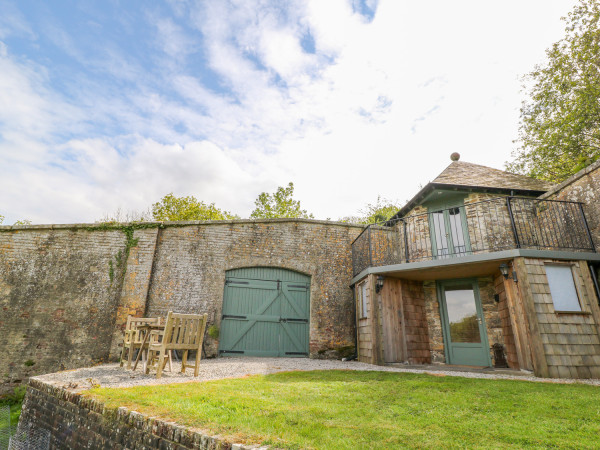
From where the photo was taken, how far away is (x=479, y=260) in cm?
713

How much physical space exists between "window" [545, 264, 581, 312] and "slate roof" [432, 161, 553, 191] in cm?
278

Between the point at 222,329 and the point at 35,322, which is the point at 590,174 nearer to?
the point at 222,329

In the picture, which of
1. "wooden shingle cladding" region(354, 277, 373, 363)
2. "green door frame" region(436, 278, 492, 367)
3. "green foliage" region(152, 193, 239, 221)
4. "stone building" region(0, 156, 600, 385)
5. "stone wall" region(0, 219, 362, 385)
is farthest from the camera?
"green foliage" region(152, 193, 239, 221)

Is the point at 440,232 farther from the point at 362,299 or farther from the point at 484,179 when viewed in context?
the point at 362,299

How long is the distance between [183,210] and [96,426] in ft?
73.3

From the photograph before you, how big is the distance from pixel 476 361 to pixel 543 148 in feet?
35.1

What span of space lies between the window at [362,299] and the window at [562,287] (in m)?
4.04

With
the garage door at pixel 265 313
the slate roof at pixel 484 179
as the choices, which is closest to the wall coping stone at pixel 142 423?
the garage door at pixel 265 313

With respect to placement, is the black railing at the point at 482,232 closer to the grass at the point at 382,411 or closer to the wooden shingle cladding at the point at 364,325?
the wooden shingle cladding at the point at 364,325

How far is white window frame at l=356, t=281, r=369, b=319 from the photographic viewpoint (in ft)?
28.4

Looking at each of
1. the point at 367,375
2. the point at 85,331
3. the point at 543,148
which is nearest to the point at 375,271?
the point at 367,375

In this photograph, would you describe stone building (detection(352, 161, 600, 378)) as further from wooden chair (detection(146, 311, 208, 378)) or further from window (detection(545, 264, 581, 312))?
wooden chair (detection(146, 311, 208, 378))

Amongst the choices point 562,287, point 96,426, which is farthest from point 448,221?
point 96,426

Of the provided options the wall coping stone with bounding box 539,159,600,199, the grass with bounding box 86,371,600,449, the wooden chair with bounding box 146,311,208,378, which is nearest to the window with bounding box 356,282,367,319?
the grass with bounding box 86,371,600,449
